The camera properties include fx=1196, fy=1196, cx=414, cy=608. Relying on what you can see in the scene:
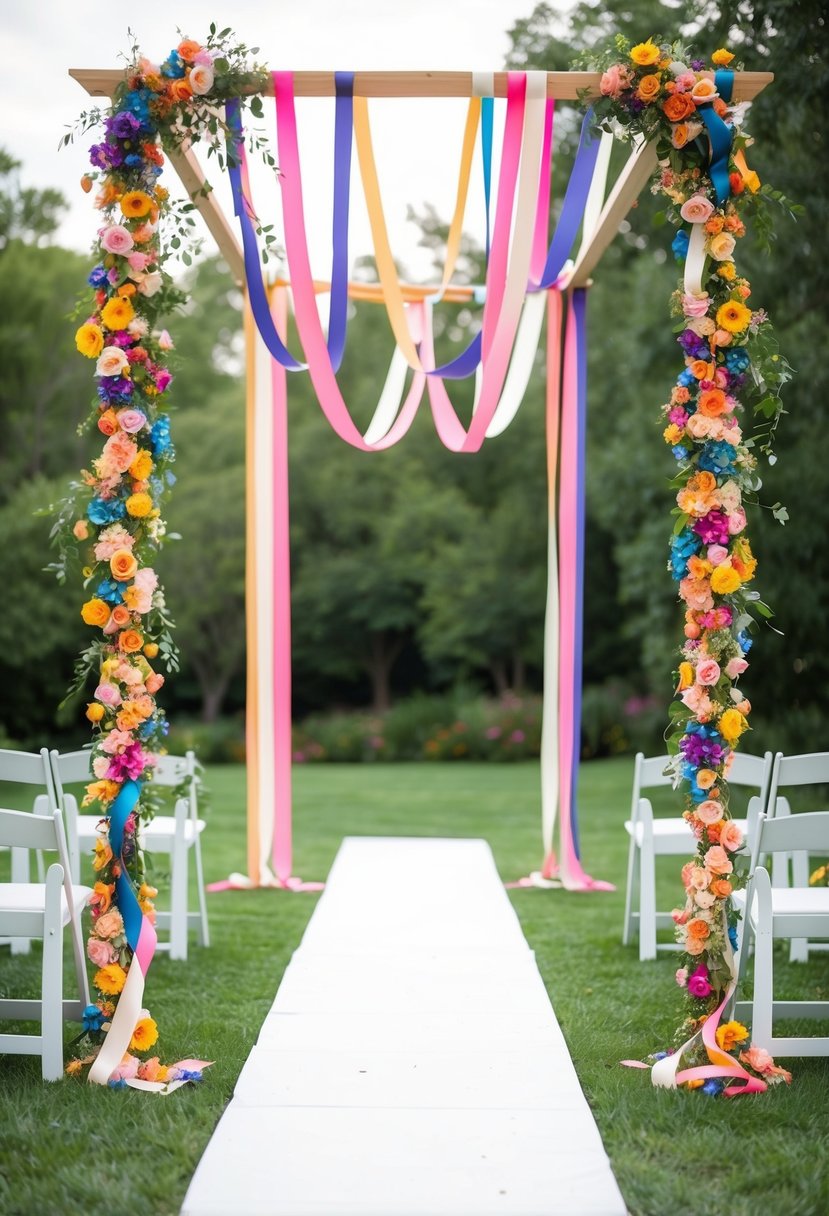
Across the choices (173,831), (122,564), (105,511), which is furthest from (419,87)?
(173,831)

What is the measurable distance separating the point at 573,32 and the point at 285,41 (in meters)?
2.38

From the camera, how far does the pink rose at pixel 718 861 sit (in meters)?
3.67

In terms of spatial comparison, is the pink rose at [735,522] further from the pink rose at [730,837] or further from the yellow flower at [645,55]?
the yellow flower at [645,55]

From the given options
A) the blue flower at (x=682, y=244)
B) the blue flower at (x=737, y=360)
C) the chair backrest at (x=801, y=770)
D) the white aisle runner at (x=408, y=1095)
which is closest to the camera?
the white aisle runner at (x=408, y=1095)

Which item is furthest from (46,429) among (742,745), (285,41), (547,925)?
(547,925)

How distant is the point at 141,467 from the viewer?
3832mm

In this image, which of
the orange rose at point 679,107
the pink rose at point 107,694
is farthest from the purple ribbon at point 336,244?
the pink rose at point 107,694

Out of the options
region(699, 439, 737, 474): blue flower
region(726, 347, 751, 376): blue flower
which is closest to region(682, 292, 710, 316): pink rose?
region(726, 347, 751, 376): blue flower

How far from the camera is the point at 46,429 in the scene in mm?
18312

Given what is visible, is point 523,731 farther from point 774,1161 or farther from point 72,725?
point 774,1161

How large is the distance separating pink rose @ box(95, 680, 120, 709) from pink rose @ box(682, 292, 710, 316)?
7.19ft

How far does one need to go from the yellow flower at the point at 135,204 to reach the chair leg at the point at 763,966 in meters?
2.79

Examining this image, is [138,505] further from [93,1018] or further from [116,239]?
[93,1018]

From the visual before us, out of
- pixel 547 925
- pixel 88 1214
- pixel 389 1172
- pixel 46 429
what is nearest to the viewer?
pixel 88 1214
